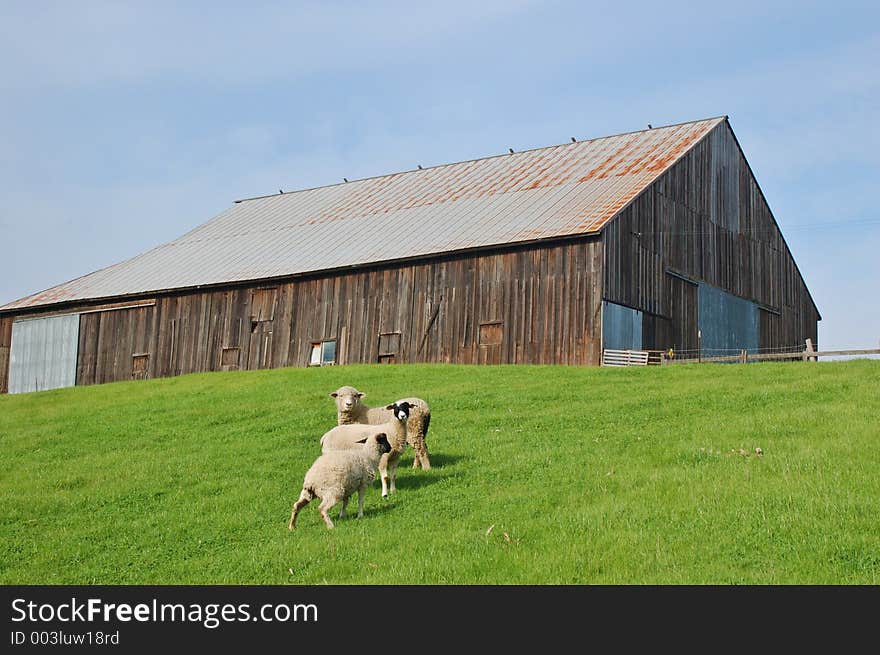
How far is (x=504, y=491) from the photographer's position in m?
16.3

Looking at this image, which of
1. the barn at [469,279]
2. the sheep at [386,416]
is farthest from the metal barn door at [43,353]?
the sheep at [386,416]

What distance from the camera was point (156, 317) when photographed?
153ft

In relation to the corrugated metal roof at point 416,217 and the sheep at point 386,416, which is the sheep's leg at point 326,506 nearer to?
the sheep at point 386,416

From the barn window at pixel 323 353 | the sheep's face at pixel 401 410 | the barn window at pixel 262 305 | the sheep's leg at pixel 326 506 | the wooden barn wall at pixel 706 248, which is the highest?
the wooden barn wall at pixel 706 248

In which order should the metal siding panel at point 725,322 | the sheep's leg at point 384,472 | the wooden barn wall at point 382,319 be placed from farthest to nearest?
1. the metal siding panel at point 725,322
2. the wooden barn wall at point 382,319
3. the sheep's leg at point 384,472

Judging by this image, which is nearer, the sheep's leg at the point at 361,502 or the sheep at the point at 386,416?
the sheep's leg at the point at 361,502

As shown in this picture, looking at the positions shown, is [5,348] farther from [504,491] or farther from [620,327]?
[504,491]

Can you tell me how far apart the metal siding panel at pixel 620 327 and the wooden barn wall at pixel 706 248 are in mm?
329

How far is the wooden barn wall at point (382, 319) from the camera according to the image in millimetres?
36406

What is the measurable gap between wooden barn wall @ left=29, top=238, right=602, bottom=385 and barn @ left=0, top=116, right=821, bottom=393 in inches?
2.4

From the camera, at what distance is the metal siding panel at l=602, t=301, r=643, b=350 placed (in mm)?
36062

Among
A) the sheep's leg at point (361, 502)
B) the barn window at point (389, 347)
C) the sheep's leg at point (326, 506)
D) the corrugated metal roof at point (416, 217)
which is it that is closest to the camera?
the sheep's leg at point (326, 506)

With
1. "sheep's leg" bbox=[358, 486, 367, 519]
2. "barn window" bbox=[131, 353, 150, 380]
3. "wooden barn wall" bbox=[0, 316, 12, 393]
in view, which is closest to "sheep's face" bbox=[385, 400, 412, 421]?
"sheep's leg" bbox=[358, 486, 367, 519]

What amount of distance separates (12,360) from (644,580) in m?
44.7
